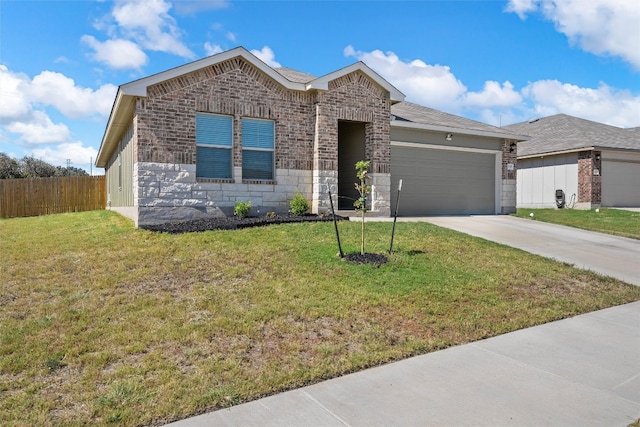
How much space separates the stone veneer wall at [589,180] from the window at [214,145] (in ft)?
54.0

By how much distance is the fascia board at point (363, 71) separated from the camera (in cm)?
1258

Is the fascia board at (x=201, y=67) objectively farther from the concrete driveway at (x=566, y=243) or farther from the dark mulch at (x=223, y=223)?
the concrete driveway at (x=566, y=243)

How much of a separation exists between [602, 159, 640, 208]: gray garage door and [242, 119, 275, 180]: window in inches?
654

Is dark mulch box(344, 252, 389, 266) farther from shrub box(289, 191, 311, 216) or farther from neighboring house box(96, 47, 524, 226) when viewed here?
neighboring house box(96, 47, 524, 226)

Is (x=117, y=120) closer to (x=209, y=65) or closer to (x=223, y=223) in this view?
(x=209, y=65)

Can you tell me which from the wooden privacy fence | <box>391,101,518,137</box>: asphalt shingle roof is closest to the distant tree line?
the wooden privacy fence

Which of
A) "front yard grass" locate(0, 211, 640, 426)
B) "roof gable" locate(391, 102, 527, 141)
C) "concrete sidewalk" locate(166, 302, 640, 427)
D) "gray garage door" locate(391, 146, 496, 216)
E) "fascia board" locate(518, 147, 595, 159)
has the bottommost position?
"concrete sidewalk" locate(166, 302, 640, 427)

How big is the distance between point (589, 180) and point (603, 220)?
4.85 meters

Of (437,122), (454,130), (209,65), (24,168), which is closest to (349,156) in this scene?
(437,122)

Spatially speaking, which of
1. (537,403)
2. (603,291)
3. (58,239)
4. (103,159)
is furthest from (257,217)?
(103,159)

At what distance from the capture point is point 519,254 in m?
9.38

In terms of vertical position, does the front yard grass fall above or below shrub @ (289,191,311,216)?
below

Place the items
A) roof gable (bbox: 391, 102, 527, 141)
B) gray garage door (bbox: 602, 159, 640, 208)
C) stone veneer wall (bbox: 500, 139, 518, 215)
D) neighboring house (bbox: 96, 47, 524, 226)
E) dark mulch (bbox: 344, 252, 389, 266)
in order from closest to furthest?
dark mulch (bbox: 344, 252, 389, 266), neighboring house (bbox: 96, 47, 524, 226), roof gable (bbox: 391, 102, 527, 141), stone veneer wall (bbox: 500, 139, 518, 215), gray garage door (bbox: 602, 159, 640, 208)

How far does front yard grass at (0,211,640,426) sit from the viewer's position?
385 cm
